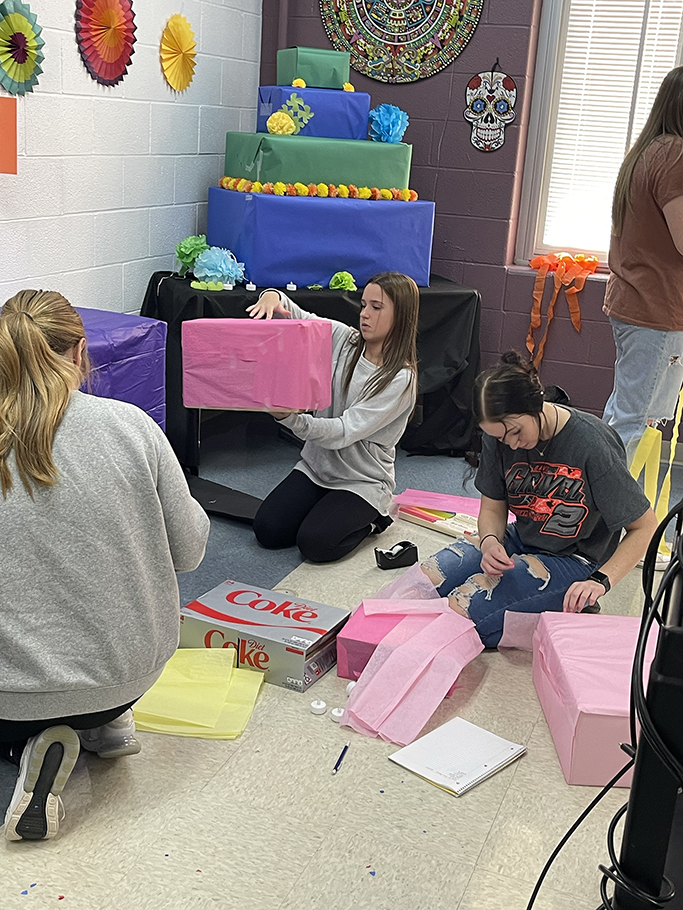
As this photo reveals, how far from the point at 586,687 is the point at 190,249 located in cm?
236

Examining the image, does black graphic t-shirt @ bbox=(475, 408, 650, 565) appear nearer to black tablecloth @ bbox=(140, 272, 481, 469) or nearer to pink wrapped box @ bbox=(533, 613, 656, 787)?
pink wrapped box @ bbox=(533, 613, 656, 787)

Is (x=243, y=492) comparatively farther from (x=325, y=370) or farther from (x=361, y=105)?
(x=361, y=105)

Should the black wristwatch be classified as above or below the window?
below

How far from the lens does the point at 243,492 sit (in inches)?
132

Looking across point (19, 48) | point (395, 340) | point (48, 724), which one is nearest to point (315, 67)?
point (19, 48)

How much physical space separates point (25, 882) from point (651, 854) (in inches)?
44.4

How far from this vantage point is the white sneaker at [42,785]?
1580mm

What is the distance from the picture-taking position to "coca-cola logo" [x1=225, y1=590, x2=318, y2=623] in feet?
7.45

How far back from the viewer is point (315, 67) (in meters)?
3.68

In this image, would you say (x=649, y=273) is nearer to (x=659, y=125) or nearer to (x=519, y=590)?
(x=659, y=125)

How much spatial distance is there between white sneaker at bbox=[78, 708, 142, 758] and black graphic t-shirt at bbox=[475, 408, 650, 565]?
42.5 inches

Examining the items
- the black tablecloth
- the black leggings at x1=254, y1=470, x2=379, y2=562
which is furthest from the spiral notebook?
the black tablecloth

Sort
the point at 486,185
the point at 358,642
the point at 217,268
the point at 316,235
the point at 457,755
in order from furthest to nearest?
the point at 486,185, the point at 316,235, the point at 217,268, the point at 358,642, the point at 457,755

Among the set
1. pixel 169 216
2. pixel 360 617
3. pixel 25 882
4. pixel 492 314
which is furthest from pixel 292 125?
pixel 25 882
